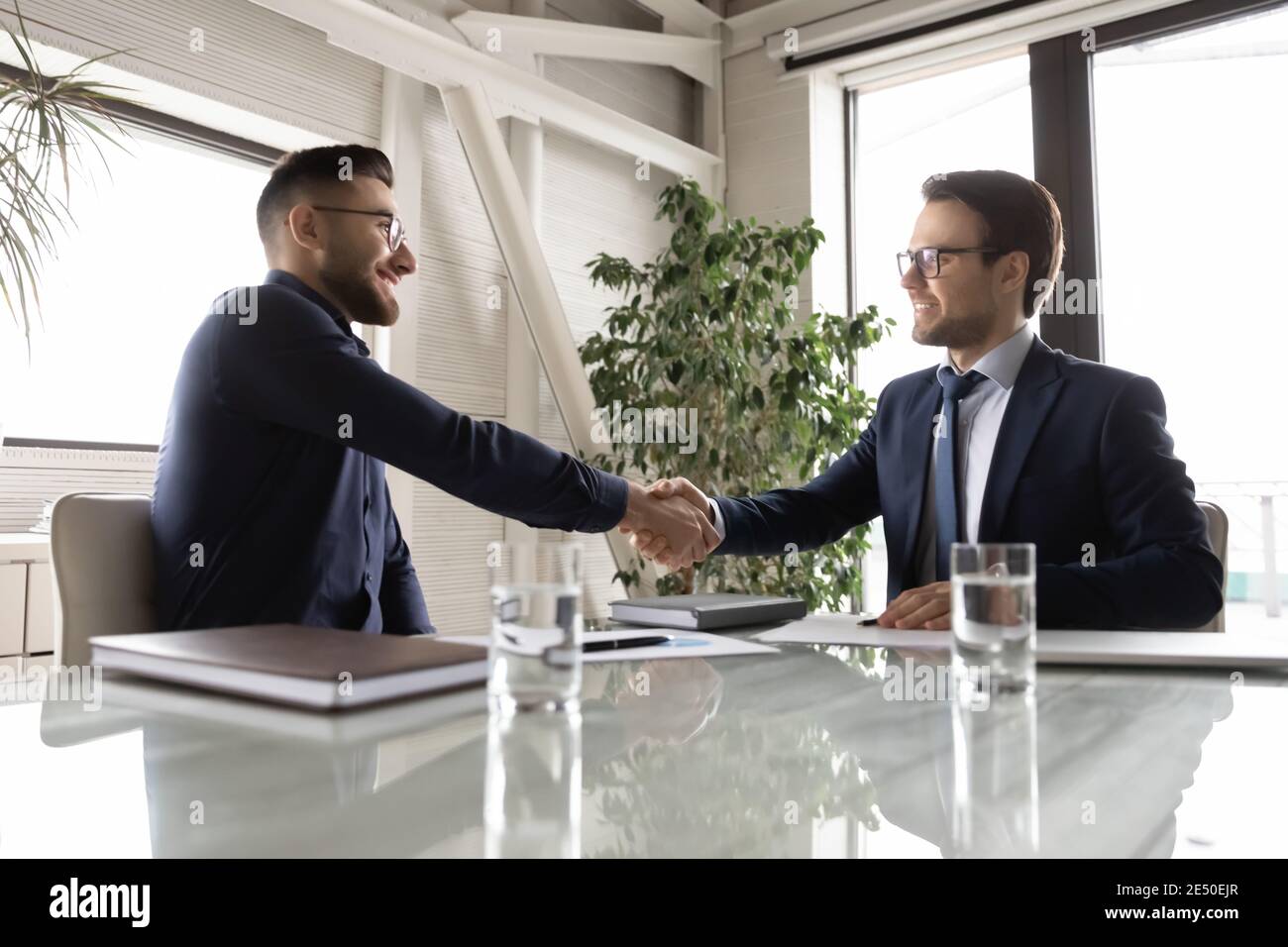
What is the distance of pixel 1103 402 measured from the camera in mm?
1612

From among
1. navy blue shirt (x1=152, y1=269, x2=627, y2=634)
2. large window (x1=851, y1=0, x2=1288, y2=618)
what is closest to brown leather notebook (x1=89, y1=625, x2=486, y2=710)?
navy blue shirt (x1=152, y1=269, x2=627, y2=634)

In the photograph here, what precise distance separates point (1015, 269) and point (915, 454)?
461mm

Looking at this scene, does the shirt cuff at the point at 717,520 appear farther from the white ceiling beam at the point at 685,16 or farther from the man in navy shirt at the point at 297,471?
the white ceiling beam at the point at 685,16

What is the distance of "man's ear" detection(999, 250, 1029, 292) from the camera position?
195 centimetres

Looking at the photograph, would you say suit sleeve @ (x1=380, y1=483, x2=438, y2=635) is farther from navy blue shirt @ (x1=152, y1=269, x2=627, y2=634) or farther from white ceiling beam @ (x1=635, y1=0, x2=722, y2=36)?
white ceiling beam @ (x1=635, y1=0, x2=722, y2=36)

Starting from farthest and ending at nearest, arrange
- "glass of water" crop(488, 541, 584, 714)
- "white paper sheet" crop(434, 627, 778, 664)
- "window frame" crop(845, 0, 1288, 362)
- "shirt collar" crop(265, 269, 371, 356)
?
"window frame" crop(845, 0, 1288, 362)
"shirt collar" crop(265, 269, 371, 356)
"white paper sheet" crop(434, 627, 778, 664)
"glass of water" crop(488, 541, 584, 714)

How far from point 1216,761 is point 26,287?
288 cm

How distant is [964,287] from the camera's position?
1.93m

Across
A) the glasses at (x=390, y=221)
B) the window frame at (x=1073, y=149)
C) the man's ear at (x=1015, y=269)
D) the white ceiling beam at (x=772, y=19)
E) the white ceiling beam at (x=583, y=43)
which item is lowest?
the man's ear at (x=1015, y=269)

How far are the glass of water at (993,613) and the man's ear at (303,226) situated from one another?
4.83ft

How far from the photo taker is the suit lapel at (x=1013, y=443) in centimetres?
162

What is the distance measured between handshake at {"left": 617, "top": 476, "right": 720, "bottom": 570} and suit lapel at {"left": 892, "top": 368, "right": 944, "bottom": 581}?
35 centimetres

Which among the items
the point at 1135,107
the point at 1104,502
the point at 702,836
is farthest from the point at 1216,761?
the point at 1135,107

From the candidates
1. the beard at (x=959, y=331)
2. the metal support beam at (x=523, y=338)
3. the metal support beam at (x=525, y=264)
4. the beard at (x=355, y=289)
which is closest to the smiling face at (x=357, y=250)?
the beard at (x=355, y=289)
